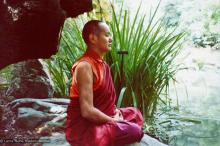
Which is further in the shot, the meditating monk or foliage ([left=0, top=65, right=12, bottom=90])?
foliage ([left=0, top=65, right=12, bottom=90])

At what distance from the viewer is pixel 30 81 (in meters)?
2.40

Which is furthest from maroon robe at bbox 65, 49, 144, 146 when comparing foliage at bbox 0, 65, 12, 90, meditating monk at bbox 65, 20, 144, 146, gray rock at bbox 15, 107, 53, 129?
foliage at bbox 0, 65, 12, 90

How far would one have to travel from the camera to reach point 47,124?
2.10 meters

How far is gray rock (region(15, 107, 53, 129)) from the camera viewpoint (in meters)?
2.08

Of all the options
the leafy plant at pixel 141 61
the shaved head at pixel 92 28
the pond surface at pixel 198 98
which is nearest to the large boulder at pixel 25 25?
the shaved head at pixel 92 28

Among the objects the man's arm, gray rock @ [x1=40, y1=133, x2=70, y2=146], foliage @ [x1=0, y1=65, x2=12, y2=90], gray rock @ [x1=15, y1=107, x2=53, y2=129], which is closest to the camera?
the man's arm

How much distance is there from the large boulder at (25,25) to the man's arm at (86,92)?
0.79 feet

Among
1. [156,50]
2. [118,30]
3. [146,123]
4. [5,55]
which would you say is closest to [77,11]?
[5,55]

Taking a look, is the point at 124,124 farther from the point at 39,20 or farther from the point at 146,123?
the point at 146,123

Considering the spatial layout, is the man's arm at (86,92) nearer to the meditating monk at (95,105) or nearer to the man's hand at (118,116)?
the meditating monk at (95,105)

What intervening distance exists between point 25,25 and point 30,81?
794mm

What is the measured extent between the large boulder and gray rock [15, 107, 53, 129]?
1.60 feet

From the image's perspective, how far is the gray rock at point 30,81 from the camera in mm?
2369

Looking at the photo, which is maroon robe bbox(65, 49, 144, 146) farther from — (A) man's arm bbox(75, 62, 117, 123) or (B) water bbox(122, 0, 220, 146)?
(B) water bbox(122, 0, 220, 146)
